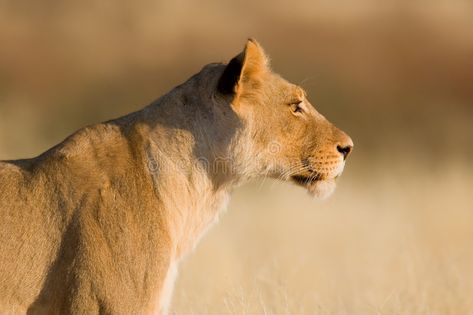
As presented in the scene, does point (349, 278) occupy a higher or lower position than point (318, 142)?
lower

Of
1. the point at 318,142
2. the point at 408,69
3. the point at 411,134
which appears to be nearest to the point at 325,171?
the point at 318,142

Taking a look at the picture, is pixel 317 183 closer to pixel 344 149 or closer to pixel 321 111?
pixel 344 149

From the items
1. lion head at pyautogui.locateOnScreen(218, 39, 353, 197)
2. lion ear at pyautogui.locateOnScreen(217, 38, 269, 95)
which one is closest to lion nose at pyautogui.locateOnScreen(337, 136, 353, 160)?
lion head at pyautogui.locateOnScreen(218, 39, 353, 197)

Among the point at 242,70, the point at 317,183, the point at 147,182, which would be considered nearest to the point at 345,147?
the point at 317,183

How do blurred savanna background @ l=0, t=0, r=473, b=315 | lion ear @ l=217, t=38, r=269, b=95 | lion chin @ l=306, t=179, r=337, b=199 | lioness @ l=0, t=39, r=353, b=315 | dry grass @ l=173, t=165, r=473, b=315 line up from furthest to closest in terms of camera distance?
blurred savanna background @ l=0, t=0, r=473, b=315, dry grass @ l=173, t=165, r=473, b=315, lion chin @ l=306, t=179, r=337, b=199, lion ear @ l=217, t=38, r=269, b=95, lioness @ l=0, t=39, r=353, b=315

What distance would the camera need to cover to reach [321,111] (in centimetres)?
2344

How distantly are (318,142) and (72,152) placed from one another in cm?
144

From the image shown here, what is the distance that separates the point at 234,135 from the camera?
6246 millimetres

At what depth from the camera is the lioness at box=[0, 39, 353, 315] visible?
18.3 ft

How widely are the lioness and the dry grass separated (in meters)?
1.04

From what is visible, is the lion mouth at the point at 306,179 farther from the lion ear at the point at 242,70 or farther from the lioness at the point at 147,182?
the lion ear at the point at 242,70

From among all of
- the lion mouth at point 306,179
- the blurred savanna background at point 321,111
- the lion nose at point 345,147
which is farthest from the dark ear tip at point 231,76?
the blurred savanna background at point 321,111

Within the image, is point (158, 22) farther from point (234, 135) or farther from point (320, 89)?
point (234, 135)

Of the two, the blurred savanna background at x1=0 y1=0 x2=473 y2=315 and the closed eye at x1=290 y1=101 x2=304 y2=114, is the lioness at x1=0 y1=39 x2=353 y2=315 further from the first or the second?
the blurred savanna background at x1=0 y1=0 x2=473 y2=315
